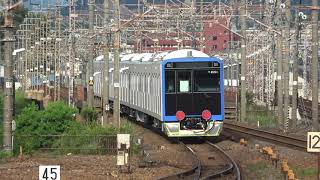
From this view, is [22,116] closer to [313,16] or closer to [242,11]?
[313,16]

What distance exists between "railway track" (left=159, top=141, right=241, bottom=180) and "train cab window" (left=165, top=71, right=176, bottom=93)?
77.5 inches

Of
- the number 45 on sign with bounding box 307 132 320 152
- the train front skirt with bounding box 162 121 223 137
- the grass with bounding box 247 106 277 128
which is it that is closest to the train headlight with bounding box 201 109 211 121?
the train front skirt with bounding box 162 121 223 137

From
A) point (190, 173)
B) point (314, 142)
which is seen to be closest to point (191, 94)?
point (190, 173)

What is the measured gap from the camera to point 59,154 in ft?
72.5

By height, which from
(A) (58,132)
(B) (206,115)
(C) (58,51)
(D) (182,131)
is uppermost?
(C) (58,51)

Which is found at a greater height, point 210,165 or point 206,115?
point 206,115

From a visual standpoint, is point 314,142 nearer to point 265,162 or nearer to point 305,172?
point 305,172

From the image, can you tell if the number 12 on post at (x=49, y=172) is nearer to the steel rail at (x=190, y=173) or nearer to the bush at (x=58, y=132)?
the steel rail at (x=190, y=173)

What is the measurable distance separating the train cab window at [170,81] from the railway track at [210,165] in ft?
6.46

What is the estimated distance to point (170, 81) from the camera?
2519cm

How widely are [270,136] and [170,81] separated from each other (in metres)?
4.96

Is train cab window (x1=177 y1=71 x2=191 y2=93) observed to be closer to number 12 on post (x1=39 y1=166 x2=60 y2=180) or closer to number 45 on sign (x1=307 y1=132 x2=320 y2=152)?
number 45 on sign (x1=307 y1=132 x2=320 y2=152)

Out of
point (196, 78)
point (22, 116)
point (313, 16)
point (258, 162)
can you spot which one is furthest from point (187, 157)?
point (313, 16)

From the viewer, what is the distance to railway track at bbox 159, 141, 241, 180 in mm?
16906
